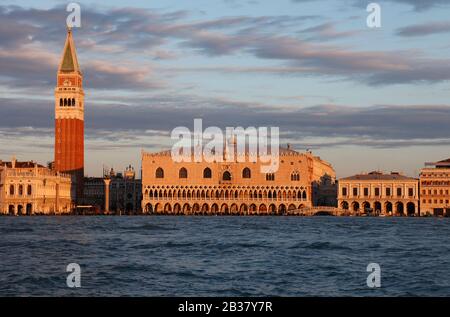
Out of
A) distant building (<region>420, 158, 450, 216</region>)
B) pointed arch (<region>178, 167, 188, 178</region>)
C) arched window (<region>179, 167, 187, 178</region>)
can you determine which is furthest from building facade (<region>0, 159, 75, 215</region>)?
distant building (<region>420, 158, 450, 216</region>)

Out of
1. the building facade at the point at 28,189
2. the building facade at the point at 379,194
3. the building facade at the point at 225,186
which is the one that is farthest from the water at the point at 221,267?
the building facade at the point at 225,186

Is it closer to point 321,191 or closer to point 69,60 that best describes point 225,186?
point 321,191

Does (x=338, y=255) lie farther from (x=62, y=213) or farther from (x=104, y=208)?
(x=104, y=208)

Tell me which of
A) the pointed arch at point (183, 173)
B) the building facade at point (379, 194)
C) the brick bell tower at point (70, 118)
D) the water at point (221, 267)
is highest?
the brick bell tower at point (70, 118)

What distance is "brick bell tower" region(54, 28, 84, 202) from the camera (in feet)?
447

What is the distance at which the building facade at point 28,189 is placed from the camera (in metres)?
128

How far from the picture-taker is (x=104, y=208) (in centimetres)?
14788

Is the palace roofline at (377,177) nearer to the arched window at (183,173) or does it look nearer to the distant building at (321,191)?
the distant building at (321,191)

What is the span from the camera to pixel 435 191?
5182 inches

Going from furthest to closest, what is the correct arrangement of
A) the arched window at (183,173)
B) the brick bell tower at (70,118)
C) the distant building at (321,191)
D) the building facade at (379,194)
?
the distant building at (321,191)
the brick bell tower at (70,118)
the arched window at (183,173)
the building facade at (379,194)

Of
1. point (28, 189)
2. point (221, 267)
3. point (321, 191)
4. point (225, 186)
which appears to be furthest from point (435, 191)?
point (221, 267)

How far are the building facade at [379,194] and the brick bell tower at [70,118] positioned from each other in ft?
127
